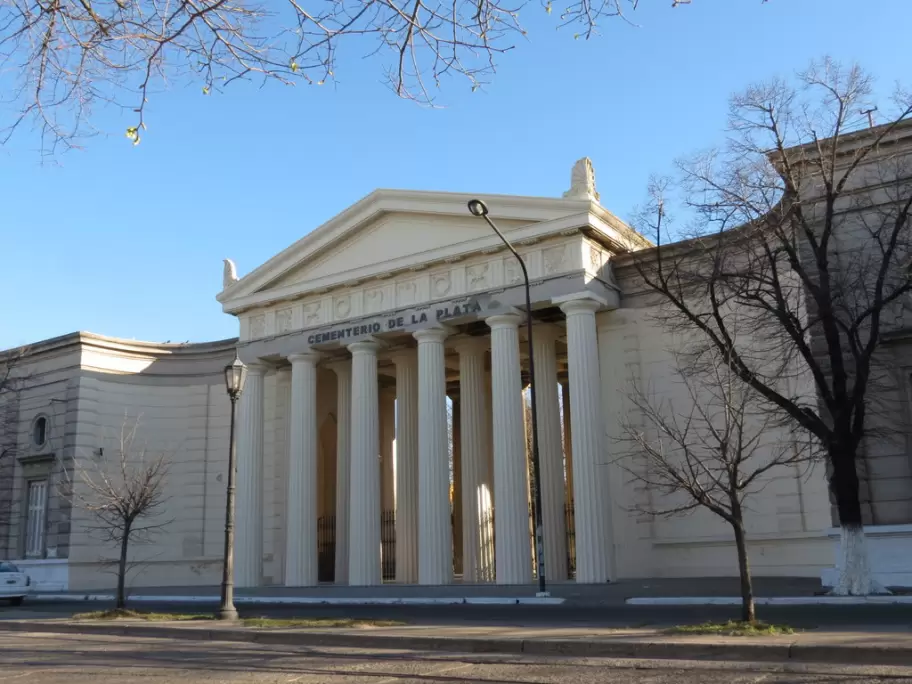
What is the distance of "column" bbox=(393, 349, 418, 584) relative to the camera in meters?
29.0

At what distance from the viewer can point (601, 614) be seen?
52.2ft

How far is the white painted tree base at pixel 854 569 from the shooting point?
1647 cm

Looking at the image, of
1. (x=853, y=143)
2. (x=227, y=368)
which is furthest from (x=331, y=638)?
(x=853, y=143)

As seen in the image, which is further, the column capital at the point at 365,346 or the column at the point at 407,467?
the column at the point at 407,467

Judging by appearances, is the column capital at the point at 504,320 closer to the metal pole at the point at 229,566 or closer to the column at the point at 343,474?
the column at the point at 343,474

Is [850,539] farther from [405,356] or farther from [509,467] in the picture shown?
[405,356]

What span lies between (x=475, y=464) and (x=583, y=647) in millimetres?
16624

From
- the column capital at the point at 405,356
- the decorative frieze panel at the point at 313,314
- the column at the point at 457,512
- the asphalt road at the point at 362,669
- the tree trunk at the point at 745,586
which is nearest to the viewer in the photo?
the asphalt road at the point at 362,669

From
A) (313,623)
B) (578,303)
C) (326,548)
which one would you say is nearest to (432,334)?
(578,303)

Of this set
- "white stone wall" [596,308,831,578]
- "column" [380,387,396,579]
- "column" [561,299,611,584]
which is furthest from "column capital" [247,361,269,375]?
"white stone wall" [596,308,831,578]

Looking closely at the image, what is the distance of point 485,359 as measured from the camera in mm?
30047

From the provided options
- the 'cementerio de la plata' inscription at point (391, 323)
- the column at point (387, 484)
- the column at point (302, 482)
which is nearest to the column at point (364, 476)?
the 'cementerio de la plata' inscription at point (391, 323)

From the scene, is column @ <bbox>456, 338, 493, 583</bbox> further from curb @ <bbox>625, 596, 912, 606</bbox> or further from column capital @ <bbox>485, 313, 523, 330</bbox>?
curb @ <bbox>625, 596, 912, 606</bbox>

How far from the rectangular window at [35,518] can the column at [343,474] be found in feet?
40.2
